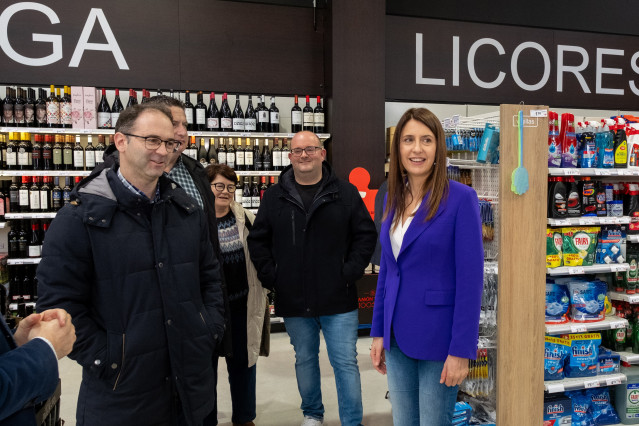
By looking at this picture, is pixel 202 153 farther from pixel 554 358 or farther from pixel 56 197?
pixel 554 358

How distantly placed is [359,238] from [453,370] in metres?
1.27

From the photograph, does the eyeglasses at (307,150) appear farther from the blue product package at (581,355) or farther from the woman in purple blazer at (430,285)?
the blue product package at (581,355)

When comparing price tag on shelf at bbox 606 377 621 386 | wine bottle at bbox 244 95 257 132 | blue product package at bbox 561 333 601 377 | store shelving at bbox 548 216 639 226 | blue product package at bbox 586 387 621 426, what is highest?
wine bottle at bbox 244 95 257 132

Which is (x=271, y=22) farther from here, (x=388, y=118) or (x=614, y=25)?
(x=614, y=25)

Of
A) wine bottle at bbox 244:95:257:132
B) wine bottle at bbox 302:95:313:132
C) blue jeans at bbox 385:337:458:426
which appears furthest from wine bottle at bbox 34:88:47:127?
blue jeans at bbox 385:337:458:426

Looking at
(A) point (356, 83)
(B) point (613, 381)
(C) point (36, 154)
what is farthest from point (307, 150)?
(C) point (36, 154)

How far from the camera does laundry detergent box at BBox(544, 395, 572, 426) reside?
306 cm

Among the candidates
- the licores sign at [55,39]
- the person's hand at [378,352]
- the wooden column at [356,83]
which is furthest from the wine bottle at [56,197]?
the person's hand at [378,352]

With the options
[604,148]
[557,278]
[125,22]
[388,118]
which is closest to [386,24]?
[388,118]

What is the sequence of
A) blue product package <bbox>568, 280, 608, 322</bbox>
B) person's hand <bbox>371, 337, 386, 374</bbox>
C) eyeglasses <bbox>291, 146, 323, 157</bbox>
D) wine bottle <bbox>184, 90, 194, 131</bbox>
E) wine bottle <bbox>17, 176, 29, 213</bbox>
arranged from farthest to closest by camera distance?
wine bottle <bbox>184, 90, 194, 131</bbox> < wine bottle <bbox>17, 176, 29, 213</bbox> < blue product package <bbox>568, 280, 608, 322</bbox> < eyeglasses <bbox>291, 146, 323, 157</bbox> < person's hand <bbox>371, 337, 386, 374</bbox>

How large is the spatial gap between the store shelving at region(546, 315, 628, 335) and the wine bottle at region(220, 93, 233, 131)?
3.71 m

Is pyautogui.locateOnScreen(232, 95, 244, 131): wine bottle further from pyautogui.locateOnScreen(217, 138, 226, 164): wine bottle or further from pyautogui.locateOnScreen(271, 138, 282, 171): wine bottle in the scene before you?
pyautogui.locateOnScreen(271, 138, 282, 171): wine bottle

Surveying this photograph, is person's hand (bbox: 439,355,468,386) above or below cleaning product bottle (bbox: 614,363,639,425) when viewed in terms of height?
above

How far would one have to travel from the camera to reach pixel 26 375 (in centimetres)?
109
